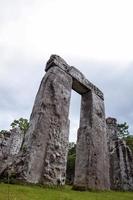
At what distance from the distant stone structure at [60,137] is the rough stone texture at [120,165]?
3.33m

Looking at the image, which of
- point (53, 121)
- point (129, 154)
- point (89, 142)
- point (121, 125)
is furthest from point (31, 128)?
point (121, 125)

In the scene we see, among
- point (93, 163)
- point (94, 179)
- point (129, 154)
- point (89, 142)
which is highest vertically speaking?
point (129, 154)

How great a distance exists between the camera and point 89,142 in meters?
7.60

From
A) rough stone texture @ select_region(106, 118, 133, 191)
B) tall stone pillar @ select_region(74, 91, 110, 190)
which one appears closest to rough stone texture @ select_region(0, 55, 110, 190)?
tall stone pillar @ select_region(74, 91, 110, 190)

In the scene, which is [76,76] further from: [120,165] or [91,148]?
[120,165]

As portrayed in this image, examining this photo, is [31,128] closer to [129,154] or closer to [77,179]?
[77,179]

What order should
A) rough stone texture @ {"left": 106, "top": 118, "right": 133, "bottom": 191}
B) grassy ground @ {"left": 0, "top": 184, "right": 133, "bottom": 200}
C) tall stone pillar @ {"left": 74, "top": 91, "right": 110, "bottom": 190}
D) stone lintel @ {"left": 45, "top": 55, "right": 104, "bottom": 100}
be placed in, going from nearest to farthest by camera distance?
1. grassy ground @ {"left": 0, "top": 184, "right": 133, "bottom": 200}
2. tall stone pillar @ {"left": 74, "top": 91, "right": 110, "bottom": 190}
3. stone lintel @ {"left": 45, "top": 55, "right": 104, "bottom": 100}
4. rough stone texture @ {"left": 106, "top": 118, "right": 133, "bottom": 191}

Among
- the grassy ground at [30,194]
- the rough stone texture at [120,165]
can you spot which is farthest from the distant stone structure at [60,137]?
the rough stone texture at [120,165]

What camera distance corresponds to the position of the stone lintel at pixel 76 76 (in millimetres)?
7334

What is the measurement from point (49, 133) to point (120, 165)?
6.50m

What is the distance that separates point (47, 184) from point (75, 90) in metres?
4.53

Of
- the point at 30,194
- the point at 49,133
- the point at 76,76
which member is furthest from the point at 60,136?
the point at 76,76

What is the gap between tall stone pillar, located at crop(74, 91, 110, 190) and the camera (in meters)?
7.09

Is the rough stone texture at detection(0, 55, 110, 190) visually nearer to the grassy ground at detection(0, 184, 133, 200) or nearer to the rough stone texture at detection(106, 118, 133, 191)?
the grassy ground at detection(0, 184, 133, 200)
